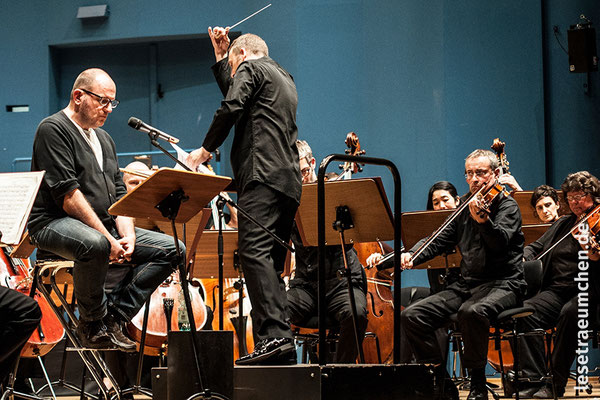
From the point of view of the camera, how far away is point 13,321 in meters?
3.22

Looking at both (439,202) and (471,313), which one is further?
(439,202)

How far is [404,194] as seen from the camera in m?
7.25

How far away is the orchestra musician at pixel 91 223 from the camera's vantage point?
3684mm

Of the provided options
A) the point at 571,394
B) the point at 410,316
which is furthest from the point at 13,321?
the point at 571,394

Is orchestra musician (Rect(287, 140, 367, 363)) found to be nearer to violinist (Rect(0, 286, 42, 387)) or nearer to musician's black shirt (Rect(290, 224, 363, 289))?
musician's black shirt (Rect(290, 224, 363, 289))

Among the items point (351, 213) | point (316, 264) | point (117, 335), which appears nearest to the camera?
point (117, 335)

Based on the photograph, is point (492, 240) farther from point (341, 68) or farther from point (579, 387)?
point (341, 68)

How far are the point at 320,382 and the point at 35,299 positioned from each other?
2.14 meters

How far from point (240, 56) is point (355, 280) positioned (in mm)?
1823

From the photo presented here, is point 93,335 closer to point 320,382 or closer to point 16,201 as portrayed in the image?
point 16,201

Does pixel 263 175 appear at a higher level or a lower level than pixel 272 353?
higher

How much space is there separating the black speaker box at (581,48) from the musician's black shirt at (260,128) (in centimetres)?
426

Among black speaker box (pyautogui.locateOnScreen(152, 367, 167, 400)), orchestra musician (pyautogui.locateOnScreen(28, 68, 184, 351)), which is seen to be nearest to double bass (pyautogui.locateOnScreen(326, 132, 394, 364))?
orchestra musician (pyautogui.locateOnScreen(28, 68, 184, 351))

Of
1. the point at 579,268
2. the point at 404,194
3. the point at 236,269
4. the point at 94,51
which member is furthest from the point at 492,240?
the point at 94,51
